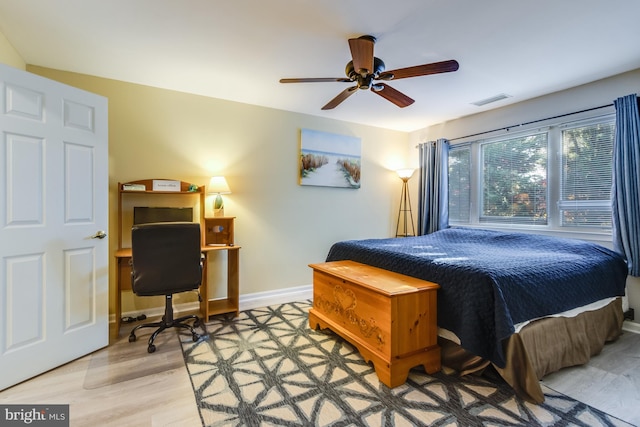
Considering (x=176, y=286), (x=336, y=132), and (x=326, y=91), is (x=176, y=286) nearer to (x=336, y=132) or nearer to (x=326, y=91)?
(x=326, y=91)

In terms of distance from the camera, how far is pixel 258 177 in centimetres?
370

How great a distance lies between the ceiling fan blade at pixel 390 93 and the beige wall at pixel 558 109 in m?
1.88

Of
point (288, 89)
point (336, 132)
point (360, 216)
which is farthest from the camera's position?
point (360, 216)

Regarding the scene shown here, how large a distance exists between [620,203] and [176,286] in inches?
158

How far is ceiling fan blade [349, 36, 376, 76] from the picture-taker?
1.88 m

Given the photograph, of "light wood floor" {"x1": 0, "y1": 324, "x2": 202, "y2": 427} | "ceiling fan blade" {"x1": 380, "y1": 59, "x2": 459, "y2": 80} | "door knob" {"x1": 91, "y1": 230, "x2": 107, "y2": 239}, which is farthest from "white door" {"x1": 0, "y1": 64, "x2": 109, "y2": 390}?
"ceiling fan blade" {"x1": 380, "y1": 59, "x2": 459, "y2": 80}

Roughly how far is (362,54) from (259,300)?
289 cm

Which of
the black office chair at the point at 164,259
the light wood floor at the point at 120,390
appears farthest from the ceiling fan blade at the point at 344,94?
the light wood floor at the point at 120,390

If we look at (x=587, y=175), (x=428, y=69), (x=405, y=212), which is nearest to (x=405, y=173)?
(x=405, y=212)

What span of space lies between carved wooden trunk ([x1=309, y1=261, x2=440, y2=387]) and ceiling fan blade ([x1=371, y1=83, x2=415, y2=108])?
1.50 m

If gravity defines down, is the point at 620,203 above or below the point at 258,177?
below

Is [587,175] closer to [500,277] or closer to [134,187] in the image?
[500,277]

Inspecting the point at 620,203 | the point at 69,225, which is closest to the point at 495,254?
the point at 620,203

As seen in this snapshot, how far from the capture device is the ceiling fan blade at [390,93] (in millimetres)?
2379
